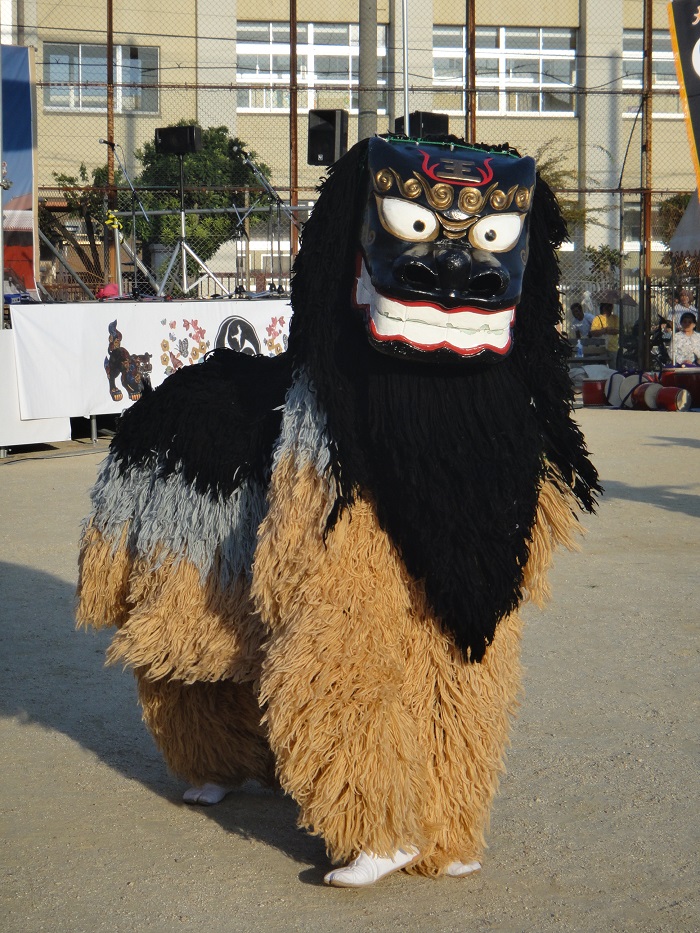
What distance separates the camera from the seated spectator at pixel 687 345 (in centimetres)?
1490

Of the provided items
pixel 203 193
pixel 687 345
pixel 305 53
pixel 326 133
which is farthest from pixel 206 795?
pixel 305 53

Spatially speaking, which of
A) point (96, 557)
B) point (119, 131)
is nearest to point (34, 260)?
point (96, 557)

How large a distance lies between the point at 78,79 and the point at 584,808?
77.0ft

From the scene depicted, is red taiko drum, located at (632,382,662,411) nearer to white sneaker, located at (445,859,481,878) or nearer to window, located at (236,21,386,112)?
white sneaker, located at (445,859,481,878)

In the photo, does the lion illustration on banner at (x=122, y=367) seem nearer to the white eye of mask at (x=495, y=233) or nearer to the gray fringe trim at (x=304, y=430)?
the gray fringe trim at (x=304, y=430)

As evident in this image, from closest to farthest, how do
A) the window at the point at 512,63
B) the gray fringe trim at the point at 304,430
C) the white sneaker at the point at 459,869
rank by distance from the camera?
1. the gray fringe trim at the point at 304,430
2. the white sneaker at the point at 459,869
3. the window at the point at 512,63

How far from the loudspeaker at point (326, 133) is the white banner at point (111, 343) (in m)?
2.11

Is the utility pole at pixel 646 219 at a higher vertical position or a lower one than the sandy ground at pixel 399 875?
higher

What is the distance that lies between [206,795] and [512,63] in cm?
2552

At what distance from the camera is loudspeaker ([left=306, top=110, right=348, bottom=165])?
41.7 feet

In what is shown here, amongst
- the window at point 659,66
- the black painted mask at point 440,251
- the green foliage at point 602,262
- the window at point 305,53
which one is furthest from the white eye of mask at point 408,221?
the window at point 659,66

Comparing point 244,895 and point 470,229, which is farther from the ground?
point 470,229

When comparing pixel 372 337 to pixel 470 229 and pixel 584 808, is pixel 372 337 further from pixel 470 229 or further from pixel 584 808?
pixel 584 808

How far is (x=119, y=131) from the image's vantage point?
24.1 m
